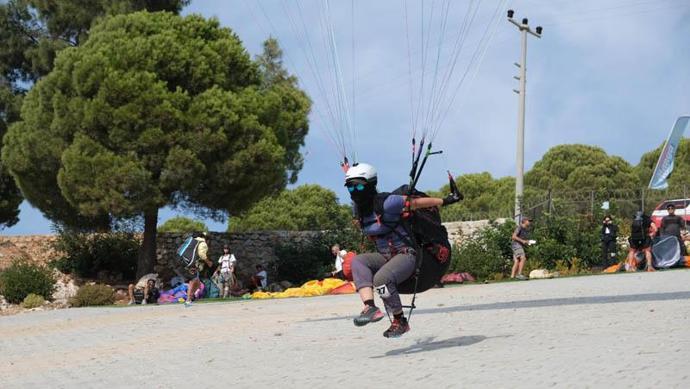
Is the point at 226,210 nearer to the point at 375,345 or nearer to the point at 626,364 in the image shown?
the point at 375,345

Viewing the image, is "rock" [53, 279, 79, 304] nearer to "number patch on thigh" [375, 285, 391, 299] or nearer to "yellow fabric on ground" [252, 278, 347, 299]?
"yellow fabric on ground" [252, 278, 347, 299]

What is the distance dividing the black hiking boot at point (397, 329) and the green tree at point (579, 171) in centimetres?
5705

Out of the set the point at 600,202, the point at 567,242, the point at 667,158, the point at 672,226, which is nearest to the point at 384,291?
the point at 672,226

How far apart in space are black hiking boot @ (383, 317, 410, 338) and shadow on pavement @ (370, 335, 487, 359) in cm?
16

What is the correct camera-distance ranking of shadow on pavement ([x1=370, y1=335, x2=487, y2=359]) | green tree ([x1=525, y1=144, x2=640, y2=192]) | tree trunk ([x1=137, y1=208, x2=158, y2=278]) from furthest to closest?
1. green tree ([x1=525, y1=144, x2=640, y2=192])
2. tree trunk ([x1=137, y1=208, x2=158, y2=278])
3. shadow on pavement ([x1=370, y1=335, x2=487, y2=359])

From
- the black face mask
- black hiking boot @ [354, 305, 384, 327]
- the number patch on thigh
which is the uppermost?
the black face mask

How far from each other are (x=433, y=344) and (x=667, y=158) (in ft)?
88.0

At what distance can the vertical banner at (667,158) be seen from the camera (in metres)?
32.8

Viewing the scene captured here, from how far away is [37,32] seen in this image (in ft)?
118

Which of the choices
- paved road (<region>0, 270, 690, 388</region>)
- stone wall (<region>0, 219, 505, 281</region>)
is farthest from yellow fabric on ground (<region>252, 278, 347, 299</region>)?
stone wall (<region>0, 219, 505, 281</region>)

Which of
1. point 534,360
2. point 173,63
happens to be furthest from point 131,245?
point 534,360

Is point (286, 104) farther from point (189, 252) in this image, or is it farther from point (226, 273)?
point (189, 252)

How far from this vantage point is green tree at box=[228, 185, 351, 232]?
218 feet

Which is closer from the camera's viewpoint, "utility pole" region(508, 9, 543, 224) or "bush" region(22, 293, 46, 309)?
"bush" region(22, 293, 46, 309)
